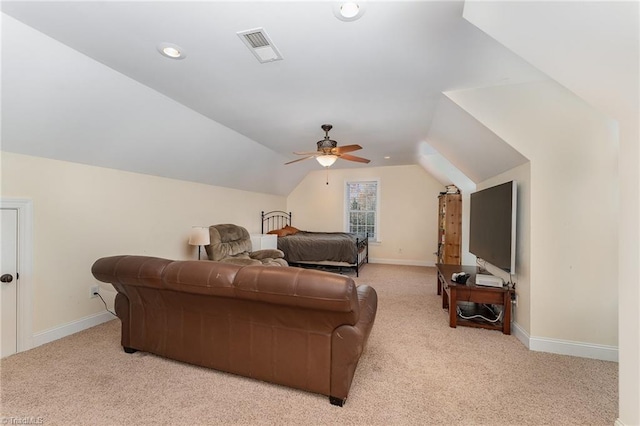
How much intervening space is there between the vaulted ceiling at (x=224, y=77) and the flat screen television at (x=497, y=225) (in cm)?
35

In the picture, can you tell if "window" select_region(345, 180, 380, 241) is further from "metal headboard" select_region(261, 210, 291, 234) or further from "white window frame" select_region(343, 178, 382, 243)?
"metal headboard" select_region(261, 210, 291, 234)

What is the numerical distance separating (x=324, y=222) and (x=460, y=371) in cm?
554

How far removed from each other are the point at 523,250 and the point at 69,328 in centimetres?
482

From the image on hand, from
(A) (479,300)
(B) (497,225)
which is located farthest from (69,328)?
(B) (497,225)

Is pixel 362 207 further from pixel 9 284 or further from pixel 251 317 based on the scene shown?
pixel 9 284

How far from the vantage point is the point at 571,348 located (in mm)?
2449

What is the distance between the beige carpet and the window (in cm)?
463

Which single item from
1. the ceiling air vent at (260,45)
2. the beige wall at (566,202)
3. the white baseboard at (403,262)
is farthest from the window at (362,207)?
the ceiling air vent at (260,45)

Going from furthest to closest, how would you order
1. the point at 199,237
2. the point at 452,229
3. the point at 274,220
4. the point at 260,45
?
the point at 274,220, the point at 452,229, the point at 199,237, the point at 260,45

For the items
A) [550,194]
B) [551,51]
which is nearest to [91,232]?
Result: [551,51]

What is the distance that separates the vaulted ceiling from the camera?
1643 millimetres

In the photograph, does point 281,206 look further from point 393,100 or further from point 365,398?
point 365,398

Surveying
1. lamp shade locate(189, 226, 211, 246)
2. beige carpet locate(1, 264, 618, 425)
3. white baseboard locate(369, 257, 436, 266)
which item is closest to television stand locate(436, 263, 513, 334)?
beige carpet locate(1, 264, 618, 425)

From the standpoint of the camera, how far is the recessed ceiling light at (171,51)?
1.92 metres
